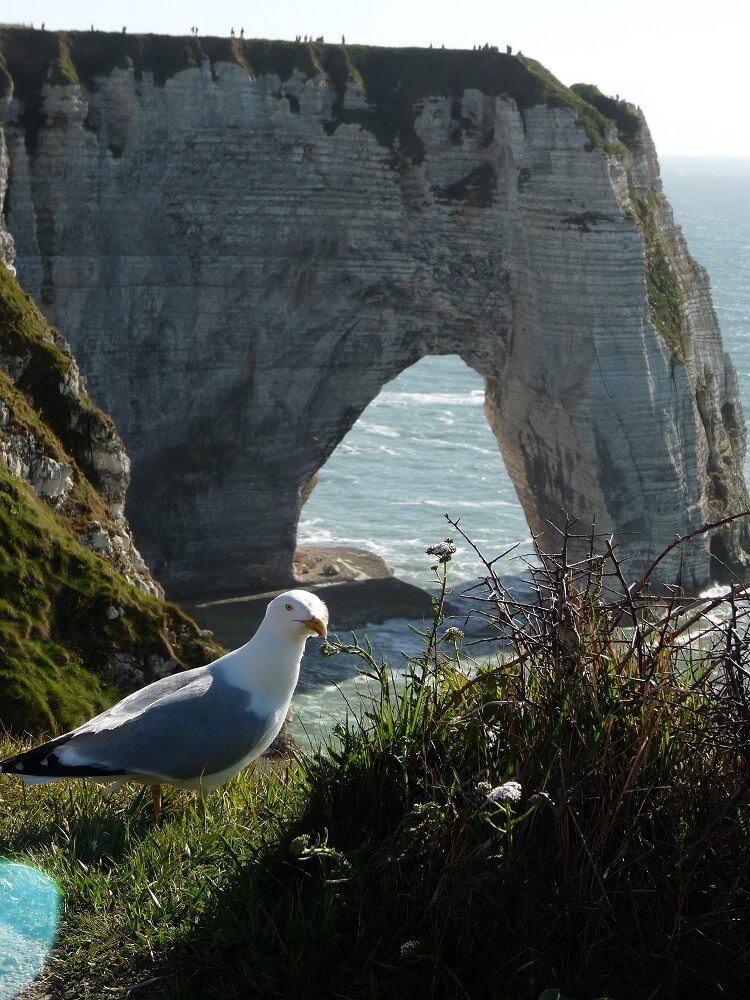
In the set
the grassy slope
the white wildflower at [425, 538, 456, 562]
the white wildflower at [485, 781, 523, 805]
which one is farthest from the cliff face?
the white wildflower at [485, 781, 523, 805]

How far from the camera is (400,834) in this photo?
18.6ft

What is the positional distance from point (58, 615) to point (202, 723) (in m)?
9.59

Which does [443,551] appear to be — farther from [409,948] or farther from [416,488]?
[416,488]

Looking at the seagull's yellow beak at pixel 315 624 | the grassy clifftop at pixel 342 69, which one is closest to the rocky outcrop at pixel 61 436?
the seagull's yellow beak at pixel 315 624

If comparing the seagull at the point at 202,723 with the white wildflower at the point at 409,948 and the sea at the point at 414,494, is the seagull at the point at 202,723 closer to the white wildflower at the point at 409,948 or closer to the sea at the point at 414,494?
the white wildflower at the point at 409,948

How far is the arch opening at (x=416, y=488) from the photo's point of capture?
4762 centimetres

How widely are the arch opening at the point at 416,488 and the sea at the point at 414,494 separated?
0.05m

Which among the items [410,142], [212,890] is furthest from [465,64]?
[212,890]

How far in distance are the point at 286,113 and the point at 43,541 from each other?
24799 millimetres

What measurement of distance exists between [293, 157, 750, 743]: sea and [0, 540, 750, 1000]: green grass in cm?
2151

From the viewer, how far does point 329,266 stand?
3972 cm

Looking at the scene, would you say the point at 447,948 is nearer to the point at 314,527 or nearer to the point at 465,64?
the point at 465,64

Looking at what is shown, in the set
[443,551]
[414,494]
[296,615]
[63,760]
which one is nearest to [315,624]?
[296,615]

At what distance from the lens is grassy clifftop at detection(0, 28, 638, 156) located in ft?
119
